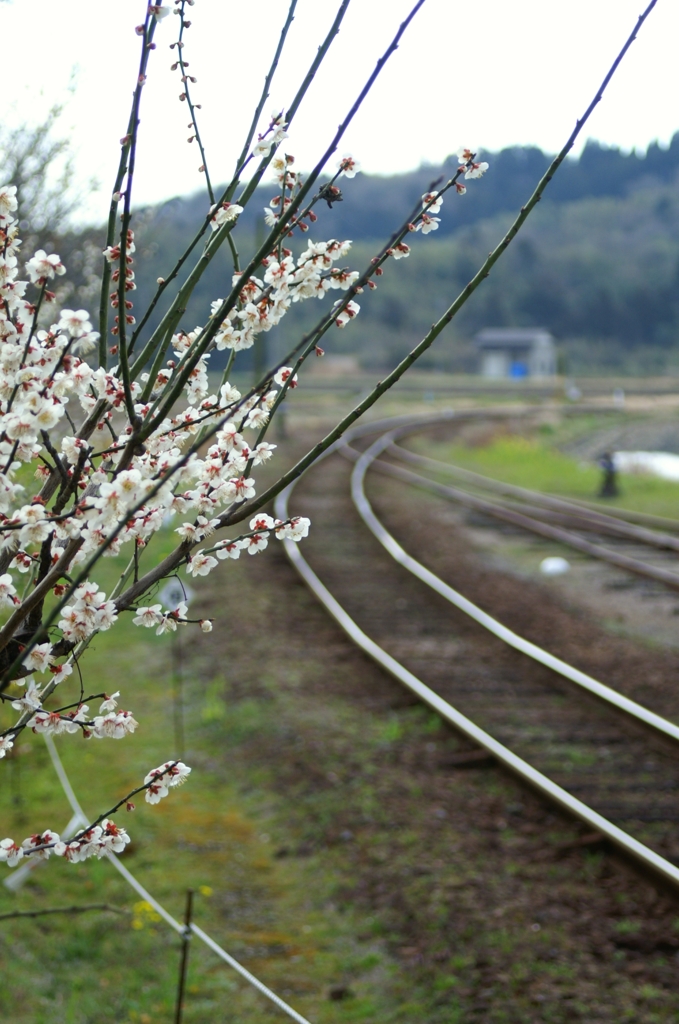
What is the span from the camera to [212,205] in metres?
2.62

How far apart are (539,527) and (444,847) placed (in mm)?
9525

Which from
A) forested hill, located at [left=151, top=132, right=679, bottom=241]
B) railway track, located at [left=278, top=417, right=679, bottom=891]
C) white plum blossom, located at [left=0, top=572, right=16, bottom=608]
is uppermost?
forested hill, located at [left=151, top=132, right=679, bottom=241]

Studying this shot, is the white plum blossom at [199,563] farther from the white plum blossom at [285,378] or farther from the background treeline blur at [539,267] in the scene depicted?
the background treeline blur at [539,267]

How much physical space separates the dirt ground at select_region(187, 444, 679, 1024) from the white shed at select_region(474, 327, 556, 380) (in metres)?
70.0

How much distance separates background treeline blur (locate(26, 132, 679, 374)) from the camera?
3369 inches

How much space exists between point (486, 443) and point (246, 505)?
2624cm

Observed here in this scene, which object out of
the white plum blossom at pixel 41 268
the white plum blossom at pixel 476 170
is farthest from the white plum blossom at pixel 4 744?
the white plum blossom at pixel 476 170

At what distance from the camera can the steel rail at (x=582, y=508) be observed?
1389 centimetres

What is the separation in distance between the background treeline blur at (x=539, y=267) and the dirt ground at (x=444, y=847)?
2161 inches

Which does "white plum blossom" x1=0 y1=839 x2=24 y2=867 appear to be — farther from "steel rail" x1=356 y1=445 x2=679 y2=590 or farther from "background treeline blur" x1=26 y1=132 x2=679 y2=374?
"background treeline blur" x1=26 y1=132 x2=679 y2=374

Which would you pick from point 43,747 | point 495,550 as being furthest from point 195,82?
point 495,550

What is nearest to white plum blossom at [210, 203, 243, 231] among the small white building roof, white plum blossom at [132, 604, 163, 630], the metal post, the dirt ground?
white plum blossom at [132, 604, 163, 630]

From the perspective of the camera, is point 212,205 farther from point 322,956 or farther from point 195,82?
point 322,956

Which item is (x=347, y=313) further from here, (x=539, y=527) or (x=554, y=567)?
(x=539, y=527)
